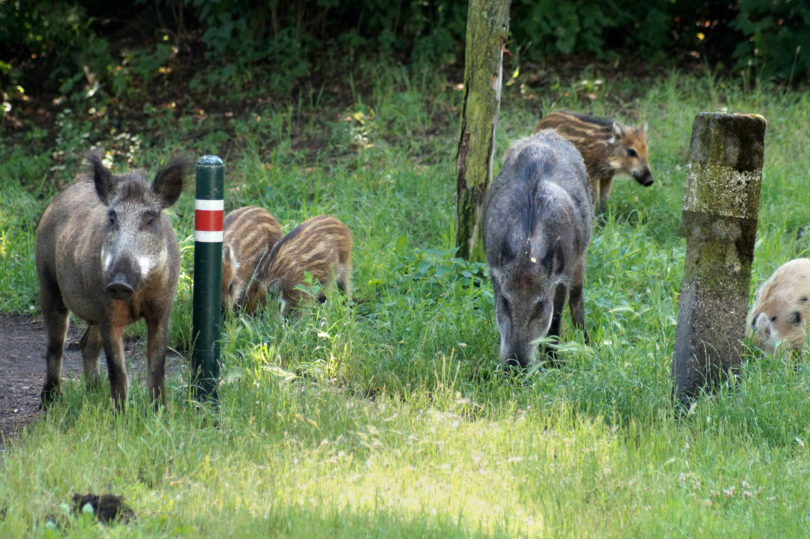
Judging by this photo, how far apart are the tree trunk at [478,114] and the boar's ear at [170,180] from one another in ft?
8.82

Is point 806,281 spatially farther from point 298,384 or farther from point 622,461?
point 298,384

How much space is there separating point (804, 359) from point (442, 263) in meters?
2.77

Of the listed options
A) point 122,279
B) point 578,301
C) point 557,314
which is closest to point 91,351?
point 122,279

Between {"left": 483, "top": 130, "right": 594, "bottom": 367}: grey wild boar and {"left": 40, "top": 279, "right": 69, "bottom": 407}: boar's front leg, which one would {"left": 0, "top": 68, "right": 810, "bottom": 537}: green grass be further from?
{"left": 483, "top": 130, "right": 594, "bottom": 367}: grey wild boar

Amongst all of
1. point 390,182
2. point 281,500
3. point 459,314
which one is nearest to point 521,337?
point 459,314

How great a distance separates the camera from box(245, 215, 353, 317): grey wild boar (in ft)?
23.4

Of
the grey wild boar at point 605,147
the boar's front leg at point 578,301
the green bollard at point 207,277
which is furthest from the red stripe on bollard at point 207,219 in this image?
the grey wild boar at point 605,147

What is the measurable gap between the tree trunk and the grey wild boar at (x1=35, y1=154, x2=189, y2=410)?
2.71 m

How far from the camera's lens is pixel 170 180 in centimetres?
513

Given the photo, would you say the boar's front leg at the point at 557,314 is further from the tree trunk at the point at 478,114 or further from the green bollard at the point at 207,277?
the green bollard at the point at 207,277

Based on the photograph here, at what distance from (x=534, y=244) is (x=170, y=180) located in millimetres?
2175

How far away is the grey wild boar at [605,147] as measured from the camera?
9.45 metres

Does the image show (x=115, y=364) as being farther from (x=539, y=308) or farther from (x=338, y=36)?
(x=338, y=36)

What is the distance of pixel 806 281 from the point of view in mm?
5777
